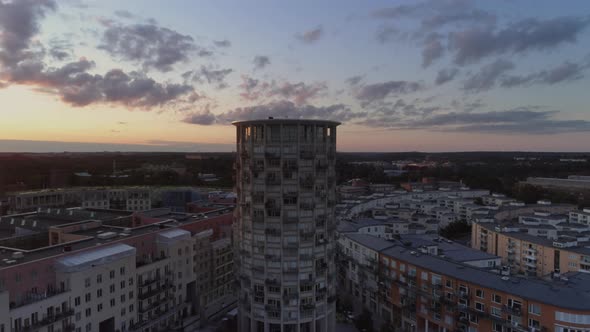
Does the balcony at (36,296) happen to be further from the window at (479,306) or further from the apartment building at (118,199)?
the apartment building at (118,199)

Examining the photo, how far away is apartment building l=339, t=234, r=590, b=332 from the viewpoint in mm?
29875

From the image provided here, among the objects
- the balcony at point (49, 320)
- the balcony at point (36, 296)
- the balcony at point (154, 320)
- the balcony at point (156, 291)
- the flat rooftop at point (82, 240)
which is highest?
the flat rooftop at point (82, 240)

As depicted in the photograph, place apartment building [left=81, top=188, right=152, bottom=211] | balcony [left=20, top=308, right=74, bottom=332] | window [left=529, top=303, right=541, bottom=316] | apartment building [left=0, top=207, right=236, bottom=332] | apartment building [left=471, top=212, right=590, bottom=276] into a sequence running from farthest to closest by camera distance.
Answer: apartment building [left=81, top=188, right=152, bottom=211], apartment building [left=471, top=212, right=590, bottom=276], window [left=529, top=303, right=541, bottom=316], apartment building [left=0, top=207, right=236, bottom=332], balcony [left=20, top=308, right=74, bottom=332]

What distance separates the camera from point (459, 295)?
3516cm

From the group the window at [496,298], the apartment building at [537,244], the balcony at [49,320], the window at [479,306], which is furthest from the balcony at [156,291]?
the apartment building at [537,244]

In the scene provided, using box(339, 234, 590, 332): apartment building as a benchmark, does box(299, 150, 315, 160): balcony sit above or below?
above

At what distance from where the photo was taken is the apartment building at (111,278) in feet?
89.6

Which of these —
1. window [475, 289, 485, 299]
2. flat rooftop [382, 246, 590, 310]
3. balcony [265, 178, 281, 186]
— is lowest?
window [475, 289, 485, 299]

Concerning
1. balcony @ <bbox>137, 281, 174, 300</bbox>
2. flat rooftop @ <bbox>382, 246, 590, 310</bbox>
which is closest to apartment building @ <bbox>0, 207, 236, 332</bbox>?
balcony @ <bbox>137, 281, 174, 300</bbox>

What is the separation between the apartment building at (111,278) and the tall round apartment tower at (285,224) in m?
8.12

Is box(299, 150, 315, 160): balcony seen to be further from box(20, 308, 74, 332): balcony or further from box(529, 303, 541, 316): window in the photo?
box(20, 308, 74, 332): balcony

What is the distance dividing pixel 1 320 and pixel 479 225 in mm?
61388

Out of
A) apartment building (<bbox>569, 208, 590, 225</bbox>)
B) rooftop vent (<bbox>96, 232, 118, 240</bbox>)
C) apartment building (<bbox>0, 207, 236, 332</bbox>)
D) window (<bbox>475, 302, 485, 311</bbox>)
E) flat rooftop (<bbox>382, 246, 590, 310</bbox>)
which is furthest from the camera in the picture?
apartment building (<bbox>569, 208, 590, 225</bbox>)

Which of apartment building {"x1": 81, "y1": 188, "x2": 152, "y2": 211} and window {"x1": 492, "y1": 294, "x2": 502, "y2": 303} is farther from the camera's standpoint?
apartment building {"x1": 81, "y1": 188, "x2": 152, "y2": 211}
